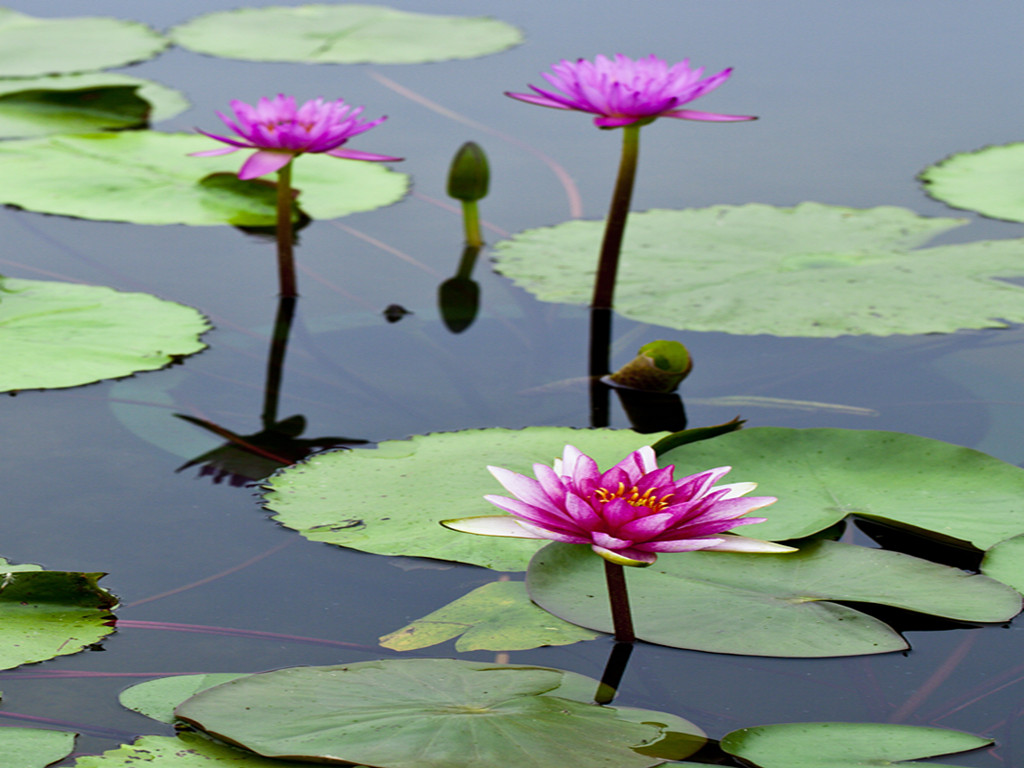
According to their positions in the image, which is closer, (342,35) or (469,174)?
(469,174)

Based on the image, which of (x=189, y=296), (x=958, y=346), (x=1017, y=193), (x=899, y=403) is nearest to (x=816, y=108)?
(x=1017, y=193)

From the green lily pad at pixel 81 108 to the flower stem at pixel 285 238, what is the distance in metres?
1.47

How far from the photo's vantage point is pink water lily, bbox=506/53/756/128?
6.96ft

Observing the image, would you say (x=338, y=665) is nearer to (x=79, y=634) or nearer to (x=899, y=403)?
(x=79, y=634)

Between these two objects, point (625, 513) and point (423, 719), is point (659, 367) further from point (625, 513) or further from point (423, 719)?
point (423, 719)

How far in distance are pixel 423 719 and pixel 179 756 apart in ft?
0.78

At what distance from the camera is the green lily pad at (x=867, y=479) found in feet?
4.75

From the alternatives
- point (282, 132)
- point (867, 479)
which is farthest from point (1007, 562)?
point (282, 132)

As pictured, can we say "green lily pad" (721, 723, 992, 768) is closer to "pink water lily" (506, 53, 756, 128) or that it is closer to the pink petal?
"pink water lily" (506, 53, 756, 128)

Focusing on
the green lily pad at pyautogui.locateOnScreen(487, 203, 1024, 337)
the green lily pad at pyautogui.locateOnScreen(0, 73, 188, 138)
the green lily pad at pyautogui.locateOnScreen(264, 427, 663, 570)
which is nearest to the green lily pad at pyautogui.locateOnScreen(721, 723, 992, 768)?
the green lily pad at pyautogui.locateOnScreen(264, 427, 663, 570)

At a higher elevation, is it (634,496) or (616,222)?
(616,222)

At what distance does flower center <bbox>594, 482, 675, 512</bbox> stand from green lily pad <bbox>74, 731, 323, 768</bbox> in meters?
0.42

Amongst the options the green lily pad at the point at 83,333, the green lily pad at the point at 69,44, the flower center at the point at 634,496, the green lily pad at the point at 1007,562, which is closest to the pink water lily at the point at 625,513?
the flower center at the point at 634,496

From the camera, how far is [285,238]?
2.41 m
